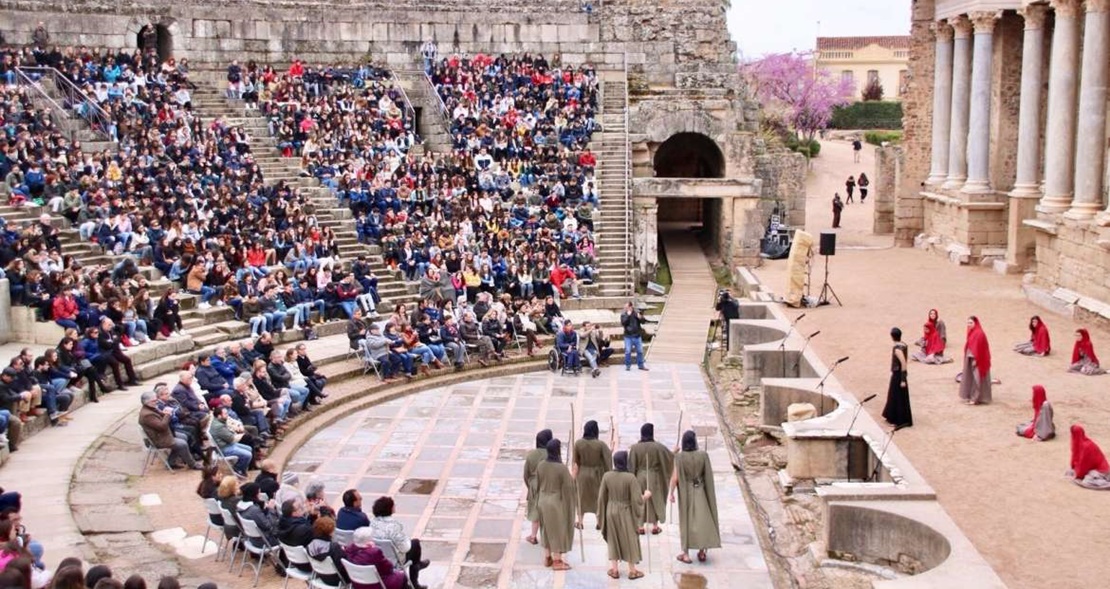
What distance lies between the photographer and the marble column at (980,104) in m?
31.8

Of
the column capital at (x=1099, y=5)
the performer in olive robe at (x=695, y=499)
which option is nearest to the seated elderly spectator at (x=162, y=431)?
the performer in olive robe at (x=695, y=499)

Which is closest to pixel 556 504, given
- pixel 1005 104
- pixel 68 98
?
pixel 68 98

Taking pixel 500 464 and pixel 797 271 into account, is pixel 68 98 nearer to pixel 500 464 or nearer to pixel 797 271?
pixel 500 464

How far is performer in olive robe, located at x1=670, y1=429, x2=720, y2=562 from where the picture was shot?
1298 cm

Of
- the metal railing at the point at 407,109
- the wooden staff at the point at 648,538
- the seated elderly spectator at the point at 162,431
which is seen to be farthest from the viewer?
the metal railing at the point at 407,109

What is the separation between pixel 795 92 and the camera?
75125 millimetres

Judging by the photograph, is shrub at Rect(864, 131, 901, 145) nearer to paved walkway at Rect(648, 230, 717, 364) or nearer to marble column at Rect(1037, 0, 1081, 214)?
paved walkway at Rect(648, 230, 717, 364)

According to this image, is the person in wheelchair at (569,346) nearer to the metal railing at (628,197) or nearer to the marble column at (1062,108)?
the metal railing at (628,197)

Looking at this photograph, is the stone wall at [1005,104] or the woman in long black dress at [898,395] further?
the stone wall at [1005,104]

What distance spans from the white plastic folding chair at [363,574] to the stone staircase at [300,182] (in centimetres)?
1558

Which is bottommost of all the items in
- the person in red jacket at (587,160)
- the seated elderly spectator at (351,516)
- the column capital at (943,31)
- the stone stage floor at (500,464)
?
the stone stage floor at (500,464)

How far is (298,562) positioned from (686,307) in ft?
59.6

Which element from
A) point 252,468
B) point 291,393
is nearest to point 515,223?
point 291,393

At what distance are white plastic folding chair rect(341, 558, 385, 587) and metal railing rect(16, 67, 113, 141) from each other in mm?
20722
